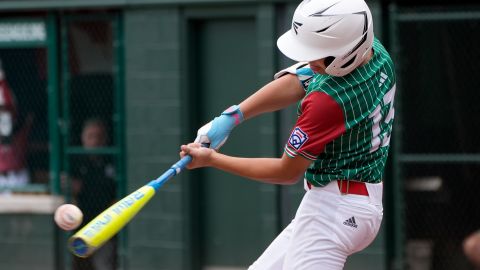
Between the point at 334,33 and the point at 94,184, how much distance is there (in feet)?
17.2

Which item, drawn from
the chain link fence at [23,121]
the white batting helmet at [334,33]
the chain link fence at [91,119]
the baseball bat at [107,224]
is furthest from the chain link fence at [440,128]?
the baseball bat at [107,224]

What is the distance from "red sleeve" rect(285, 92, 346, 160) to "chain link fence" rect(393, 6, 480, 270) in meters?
3.83

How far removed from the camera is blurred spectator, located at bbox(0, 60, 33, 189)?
382 inches

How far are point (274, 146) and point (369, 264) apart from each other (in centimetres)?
125

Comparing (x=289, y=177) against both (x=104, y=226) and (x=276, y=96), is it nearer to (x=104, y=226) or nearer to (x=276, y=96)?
(x=276, y=96)

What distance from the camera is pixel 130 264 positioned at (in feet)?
30.5

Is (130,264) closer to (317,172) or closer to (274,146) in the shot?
(274,146)

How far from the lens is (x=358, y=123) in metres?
4.78

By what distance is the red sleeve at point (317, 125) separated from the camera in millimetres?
4680

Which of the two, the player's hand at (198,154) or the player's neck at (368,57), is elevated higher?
the player's neck at (368,57)

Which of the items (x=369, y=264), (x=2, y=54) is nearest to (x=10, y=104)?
(x=2, y=54)

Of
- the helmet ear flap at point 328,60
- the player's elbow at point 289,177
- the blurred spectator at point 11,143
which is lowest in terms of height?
the blurred spectator at point 11,143

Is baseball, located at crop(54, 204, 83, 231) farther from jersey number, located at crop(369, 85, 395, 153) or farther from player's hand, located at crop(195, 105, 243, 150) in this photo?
jersey number, located at crop(369, 85, 395, 153)

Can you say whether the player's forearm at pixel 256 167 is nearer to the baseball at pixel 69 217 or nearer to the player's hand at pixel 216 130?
the player's hand at pixel 216 130
